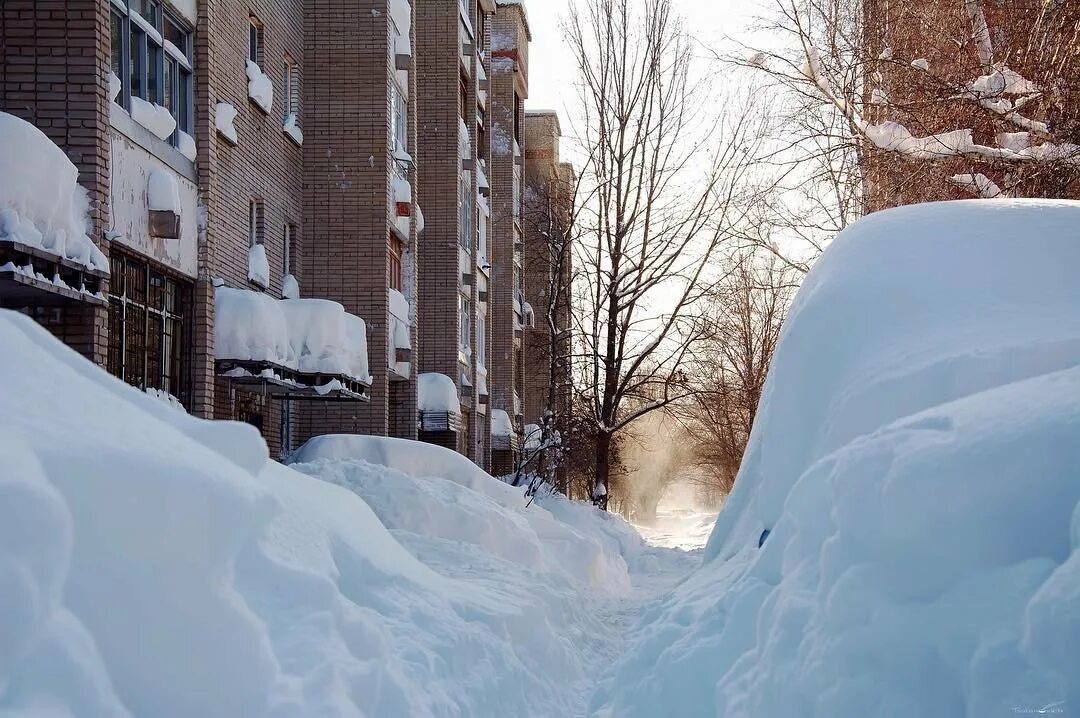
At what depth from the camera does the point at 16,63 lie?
35.8ft

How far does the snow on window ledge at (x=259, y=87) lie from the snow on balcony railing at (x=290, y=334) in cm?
349

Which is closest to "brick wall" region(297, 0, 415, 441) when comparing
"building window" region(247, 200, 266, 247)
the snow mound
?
"building window" region(247, 200, 266, 247)

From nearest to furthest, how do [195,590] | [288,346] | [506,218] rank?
[195,590], [288,346], [506,218]

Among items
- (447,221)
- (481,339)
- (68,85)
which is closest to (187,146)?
(68,85)

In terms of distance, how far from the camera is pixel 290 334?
15.8 meters

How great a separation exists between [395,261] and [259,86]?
20.6 feet

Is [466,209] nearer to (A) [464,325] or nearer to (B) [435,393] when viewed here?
(A) [464,325]

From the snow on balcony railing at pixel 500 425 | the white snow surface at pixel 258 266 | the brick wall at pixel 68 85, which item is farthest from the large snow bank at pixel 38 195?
the snow on balcony railing at pixel 500 425

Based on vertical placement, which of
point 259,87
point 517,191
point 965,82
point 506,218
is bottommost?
point 965,82

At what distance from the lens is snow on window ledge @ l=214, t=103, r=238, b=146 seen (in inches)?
612

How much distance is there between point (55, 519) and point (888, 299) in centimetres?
415

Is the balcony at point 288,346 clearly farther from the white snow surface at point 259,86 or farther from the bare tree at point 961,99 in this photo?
the bare tree at point 961,99

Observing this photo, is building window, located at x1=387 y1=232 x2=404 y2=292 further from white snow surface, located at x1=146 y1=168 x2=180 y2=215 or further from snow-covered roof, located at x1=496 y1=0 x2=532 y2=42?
snow-covered roof, located at x1=496 y1=0 x2=532 y2=42

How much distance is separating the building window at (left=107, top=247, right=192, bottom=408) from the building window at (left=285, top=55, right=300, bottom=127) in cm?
748
